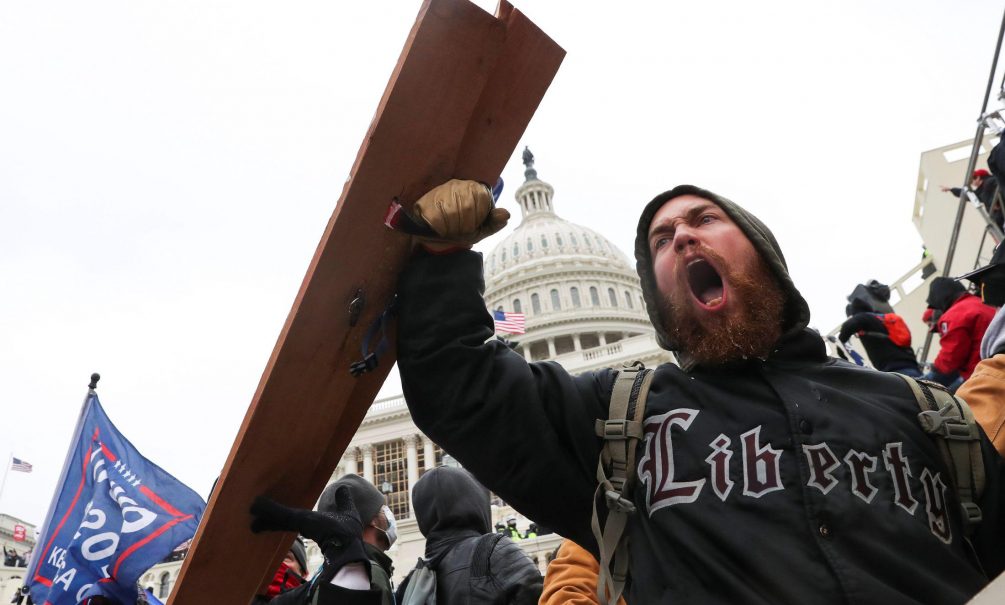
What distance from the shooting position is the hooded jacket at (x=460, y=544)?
301cm

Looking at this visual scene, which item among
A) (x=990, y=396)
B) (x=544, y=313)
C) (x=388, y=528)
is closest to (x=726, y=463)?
(x=990, y=396)

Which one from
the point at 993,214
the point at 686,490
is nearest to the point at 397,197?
the point at 686,490

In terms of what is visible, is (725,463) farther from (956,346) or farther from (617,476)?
(956,346)

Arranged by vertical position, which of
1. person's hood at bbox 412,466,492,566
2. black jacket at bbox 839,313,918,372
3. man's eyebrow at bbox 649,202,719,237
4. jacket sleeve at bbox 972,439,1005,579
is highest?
black jacket at bbox 839,313,918,372

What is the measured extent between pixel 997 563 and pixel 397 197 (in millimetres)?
1708

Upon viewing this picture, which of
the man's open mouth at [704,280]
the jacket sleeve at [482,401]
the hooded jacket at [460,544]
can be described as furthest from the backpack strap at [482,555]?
the man's open mouth at [704,280]

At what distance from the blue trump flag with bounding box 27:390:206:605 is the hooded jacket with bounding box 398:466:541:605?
133 centimetres

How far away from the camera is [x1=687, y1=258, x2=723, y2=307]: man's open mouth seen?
75.3 inches

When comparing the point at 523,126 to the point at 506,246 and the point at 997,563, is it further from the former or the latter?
the point at 506,246

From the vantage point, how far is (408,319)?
5.51 feet

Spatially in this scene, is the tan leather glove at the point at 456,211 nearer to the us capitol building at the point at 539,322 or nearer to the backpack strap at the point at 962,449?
the backpack strap at the point at 962,449

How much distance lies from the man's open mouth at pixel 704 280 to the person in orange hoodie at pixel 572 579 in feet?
3.81

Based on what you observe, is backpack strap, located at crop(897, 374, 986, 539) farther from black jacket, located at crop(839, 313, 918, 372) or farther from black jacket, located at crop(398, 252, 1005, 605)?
black jacket, located at crop(839, 313, 918, 372)

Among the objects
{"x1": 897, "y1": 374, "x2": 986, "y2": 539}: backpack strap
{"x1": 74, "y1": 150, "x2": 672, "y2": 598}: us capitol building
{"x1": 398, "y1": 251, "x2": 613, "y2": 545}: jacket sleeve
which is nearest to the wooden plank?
{"x1": 398, "y1": 251, "x2": 613, "y2": 545}: jacket sleeve
